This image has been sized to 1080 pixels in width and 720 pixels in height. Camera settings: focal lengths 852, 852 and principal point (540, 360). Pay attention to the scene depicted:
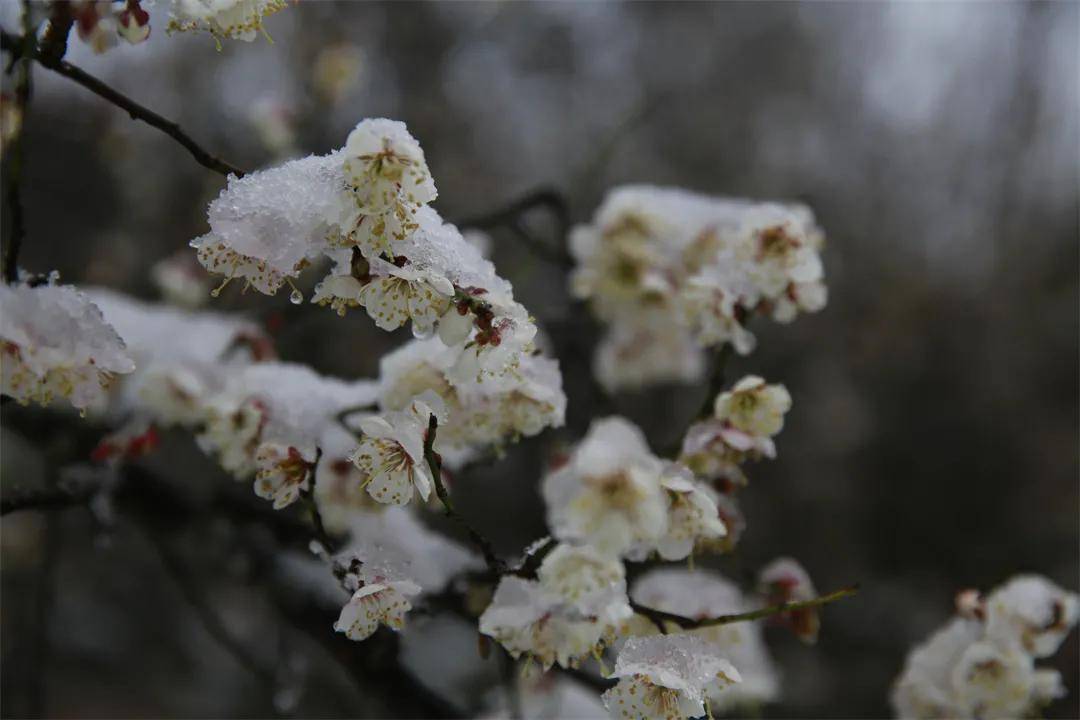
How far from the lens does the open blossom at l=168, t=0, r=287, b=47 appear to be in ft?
3.43

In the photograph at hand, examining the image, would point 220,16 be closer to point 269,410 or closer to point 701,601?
point 269,410

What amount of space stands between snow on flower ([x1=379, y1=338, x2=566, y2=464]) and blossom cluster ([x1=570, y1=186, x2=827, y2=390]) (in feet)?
1.22

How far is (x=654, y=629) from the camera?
1.31m

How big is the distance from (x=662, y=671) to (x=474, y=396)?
50 centimetres

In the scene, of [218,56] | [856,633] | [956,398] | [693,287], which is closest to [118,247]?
[218,56]

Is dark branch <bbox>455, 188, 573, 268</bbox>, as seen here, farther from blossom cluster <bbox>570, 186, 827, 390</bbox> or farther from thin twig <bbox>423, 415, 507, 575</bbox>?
thin twig <bbox>423, 415, 507, 575</bbox>

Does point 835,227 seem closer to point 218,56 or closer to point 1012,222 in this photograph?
point 1012,222

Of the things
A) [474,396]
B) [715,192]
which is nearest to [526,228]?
[474,396]

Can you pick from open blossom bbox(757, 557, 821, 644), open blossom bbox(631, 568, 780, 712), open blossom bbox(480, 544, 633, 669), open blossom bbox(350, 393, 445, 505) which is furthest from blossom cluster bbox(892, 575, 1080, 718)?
open blossom bbox(350, 393, 445, 505)

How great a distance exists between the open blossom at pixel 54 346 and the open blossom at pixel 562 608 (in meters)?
0.54

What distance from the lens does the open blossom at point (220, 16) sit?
1.05 meters

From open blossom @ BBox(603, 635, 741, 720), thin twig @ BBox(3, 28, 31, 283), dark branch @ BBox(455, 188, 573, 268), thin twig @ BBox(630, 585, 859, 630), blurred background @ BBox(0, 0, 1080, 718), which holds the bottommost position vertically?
open blossom @ BBox(603, 635, 741, 720)

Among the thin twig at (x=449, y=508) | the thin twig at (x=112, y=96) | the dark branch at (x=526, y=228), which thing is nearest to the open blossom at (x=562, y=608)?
the thin twig at (x=449, y=508)

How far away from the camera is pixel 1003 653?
1.62m
